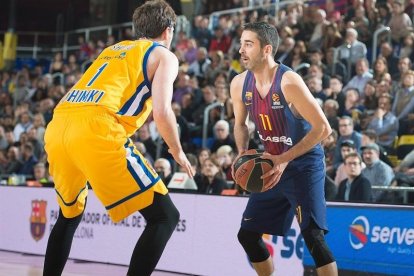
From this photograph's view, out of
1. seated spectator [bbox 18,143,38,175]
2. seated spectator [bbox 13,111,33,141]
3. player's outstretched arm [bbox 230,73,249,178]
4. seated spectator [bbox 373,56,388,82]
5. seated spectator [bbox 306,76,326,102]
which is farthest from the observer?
seated spectator [bbox 13,111,33,141]

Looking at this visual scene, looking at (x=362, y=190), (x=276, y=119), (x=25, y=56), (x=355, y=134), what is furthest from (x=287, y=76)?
(x=25, y=56)

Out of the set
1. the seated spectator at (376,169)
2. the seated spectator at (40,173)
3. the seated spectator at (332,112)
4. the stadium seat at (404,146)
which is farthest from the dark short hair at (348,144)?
the seated spectator at (40,173)

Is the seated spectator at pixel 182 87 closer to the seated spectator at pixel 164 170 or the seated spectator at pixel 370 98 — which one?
the seated spectator at pixel 164 170

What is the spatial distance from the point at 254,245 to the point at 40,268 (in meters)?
4.15

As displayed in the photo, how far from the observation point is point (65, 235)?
5879mm

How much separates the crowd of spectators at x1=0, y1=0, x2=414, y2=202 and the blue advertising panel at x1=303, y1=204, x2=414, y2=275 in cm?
135

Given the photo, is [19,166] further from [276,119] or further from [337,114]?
[276,119]

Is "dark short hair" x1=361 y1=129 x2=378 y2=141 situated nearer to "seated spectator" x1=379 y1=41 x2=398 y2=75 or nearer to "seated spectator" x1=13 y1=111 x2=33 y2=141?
"seated spectator" x1=379 y1=41 x2=398 y2=75

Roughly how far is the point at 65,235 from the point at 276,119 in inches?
68.2

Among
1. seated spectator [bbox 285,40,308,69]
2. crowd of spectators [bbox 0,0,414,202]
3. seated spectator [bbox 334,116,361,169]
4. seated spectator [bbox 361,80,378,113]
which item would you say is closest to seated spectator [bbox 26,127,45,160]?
crowd of spectators [bbox 0,0,414,202]

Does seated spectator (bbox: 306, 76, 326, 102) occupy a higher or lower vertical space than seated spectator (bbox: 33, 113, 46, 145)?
higher

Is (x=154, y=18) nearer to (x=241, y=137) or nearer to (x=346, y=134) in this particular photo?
(x=241, y=137)

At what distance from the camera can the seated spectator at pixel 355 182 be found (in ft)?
31.1

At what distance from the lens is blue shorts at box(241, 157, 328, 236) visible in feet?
20.2
